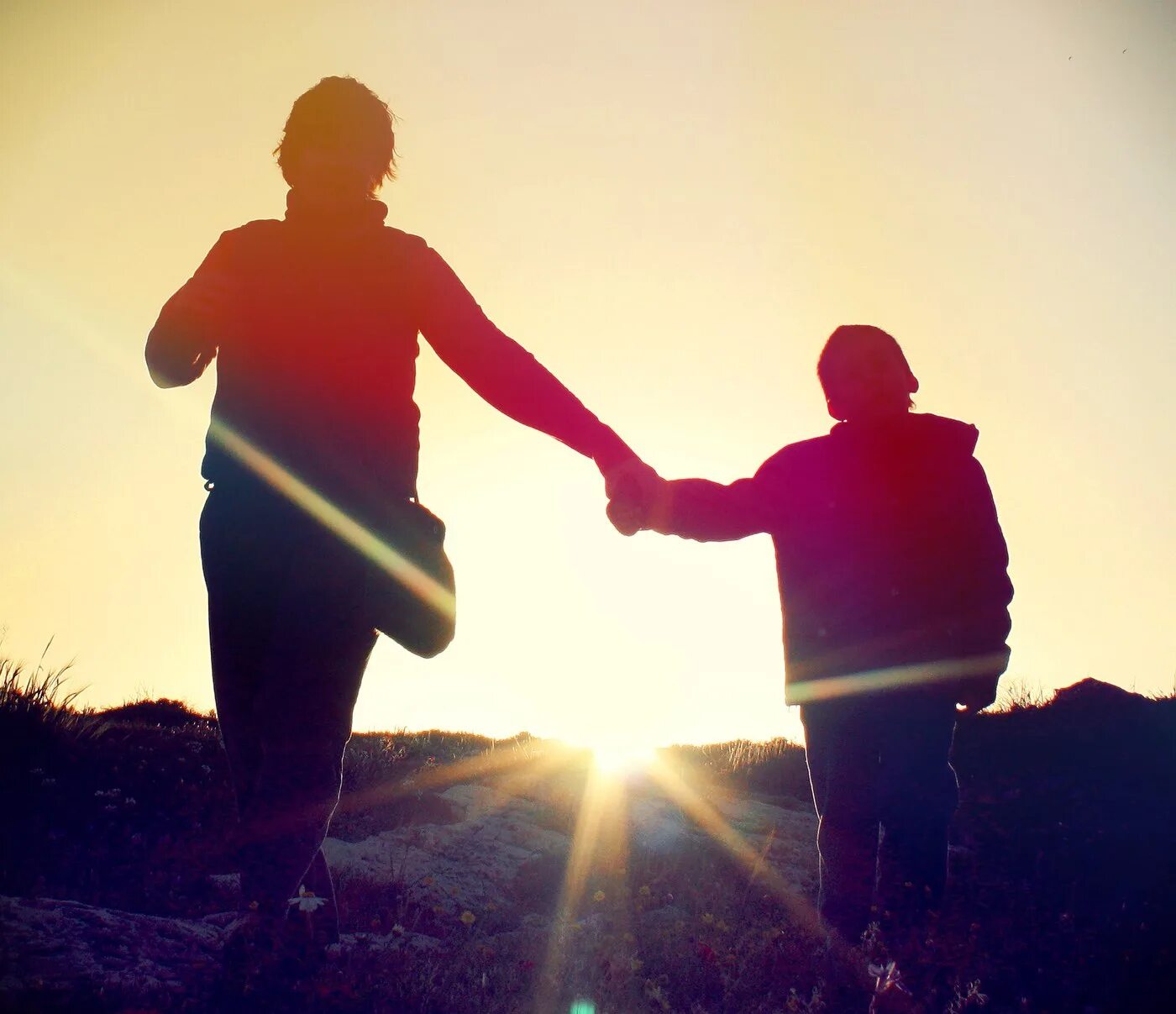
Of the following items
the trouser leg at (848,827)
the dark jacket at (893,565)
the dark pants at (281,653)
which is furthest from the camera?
the dark jacket at (893,565)

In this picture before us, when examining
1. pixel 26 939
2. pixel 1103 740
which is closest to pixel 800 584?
pixel 26 939

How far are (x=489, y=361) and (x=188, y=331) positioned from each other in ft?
3.11

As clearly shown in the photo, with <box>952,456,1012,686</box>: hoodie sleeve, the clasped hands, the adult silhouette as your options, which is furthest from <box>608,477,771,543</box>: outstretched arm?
the adult silhouette

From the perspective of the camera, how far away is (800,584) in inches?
159

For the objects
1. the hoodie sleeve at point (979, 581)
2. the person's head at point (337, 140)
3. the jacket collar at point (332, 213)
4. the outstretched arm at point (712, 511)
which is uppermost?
the person's head at point (337, 140)

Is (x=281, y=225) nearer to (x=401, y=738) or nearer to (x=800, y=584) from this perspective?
(x=800, y=584)

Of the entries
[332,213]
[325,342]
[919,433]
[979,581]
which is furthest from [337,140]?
[979,581]

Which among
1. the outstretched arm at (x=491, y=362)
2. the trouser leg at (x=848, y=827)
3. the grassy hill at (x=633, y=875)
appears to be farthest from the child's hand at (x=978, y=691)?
the outstretched arm at (x=491, y=362)

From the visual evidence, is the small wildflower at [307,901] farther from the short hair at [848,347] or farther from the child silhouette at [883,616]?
the short hair at [848,347]

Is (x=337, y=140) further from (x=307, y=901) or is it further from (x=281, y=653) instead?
(x=307, y=901)

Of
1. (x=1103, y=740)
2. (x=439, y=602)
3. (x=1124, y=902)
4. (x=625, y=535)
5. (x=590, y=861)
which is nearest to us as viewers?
(x=439, y=602)

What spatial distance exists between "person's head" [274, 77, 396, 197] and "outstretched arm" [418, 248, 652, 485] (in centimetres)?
35

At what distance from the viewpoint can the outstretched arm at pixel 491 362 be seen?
115 inches

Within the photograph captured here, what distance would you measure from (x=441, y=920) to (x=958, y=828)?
4.96 m
